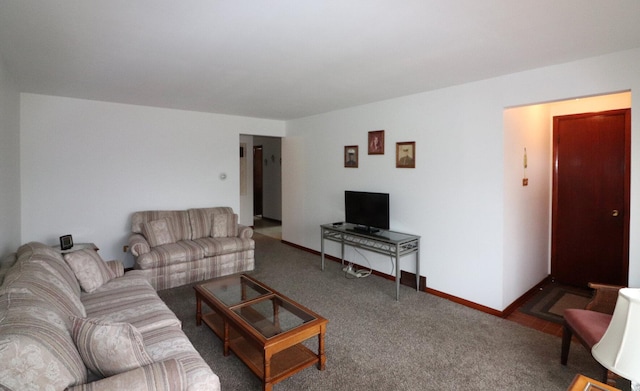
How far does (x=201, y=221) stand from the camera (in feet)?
15.8

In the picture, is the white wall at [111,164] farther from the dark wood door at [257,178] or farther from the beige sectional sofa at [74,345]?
the dark wood door at [257,178]

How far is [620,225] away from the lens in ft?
12.2

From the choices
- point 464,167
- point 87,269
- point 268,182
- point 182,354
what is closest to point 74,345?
point 182,354

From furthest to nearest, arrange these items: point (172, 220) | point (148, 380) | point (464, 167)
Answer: point (172, 220), point (464, 167), point (148, 380)

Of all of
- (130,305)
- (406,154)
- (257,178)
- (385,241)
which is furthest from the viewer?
(257,178)

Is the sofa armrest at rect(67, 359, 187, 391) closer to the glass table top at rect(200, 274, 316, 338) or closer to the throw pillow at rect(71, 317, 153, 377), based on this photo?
the throw pillow at rect(71, 317, 153, 377)

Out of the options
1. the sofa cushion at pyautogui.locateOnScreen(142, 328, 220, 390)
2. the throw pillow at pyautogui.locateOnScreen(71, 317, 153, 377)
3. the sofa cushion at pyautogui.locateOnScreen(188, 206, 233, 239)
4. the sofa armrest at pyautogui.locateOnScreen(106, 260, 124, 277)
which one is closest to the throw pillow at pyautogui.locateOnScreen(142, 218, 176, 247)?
the sofa cushion at pyautogui.locateOnScreen(188, 206, 233, 239)

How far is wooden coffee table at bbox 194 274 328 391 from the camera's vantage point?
211 centimetres

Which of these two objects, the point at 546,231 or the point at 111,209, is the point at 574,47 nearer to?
the point at 546,231

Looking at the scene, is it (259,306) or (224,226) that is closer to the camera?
(259,306)

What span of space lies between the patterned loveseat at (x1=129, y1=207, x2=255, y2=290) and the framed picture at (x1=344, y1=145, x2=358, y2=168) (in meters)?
1.79

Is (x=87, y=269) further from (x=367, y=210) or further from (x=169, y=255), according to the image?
(x=367, y=210)

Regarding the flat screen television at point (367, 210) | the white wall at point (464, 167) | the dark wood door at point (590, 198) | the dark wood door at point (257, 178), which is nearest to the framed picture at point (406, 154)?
the white wall at point (464, 167)

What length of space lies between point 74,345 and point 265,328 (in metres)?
1.11
